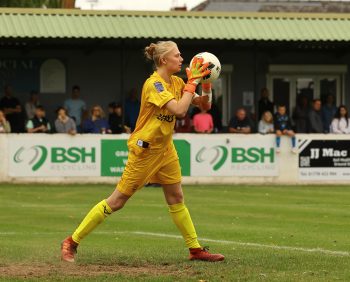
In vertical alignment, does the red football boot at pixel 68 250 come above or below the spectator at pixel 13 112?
below

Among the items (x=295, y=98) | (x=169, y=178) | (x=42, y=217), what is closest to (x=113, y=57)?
(x=295, y=98)

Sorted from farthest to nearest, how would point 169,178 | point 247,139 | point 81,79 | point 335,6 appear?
point 335,6
point 81,79
point 247,139
point 169,178

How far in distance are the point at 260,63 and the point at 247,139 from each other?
6.08 m

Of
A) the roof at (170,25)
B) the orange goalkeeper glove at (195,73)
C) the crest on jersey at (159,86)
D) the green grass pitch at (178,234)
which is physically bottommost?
the green grass pitch at (178,234)

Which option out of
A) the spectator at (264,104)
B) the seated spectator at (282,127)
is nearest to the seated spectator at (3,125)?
the seated spectator at (282,127)

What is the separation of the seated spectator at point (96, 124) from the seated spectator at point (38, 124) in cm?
94

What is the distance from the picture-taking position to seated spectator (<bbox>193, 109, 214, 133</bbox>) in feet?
91.5

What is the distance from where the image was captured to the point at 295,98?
3300 cm

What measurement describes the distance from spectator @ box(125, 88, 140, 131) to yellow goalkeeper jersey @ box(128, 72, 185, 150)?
18747 millimetres

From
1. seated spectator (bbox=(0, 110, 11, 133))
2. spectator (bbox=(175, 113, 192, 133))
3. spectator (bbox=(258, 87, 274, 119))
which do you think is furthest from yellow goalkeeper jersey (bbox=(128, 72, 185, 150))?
spectator (bbox=(258, 87, 274, 119))

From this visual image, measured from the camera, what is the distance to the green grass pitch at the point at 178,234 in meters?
9.77

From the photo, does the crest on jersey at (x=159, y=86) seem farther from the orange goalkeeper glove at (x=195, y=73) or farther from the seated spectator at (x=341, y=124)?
the seated spectator at (x=341, y=124)

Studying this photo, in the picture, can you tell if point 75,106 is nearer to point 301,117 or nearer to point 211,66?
point 301,117

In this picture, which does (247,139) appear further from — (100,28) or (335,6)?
(335,6)
